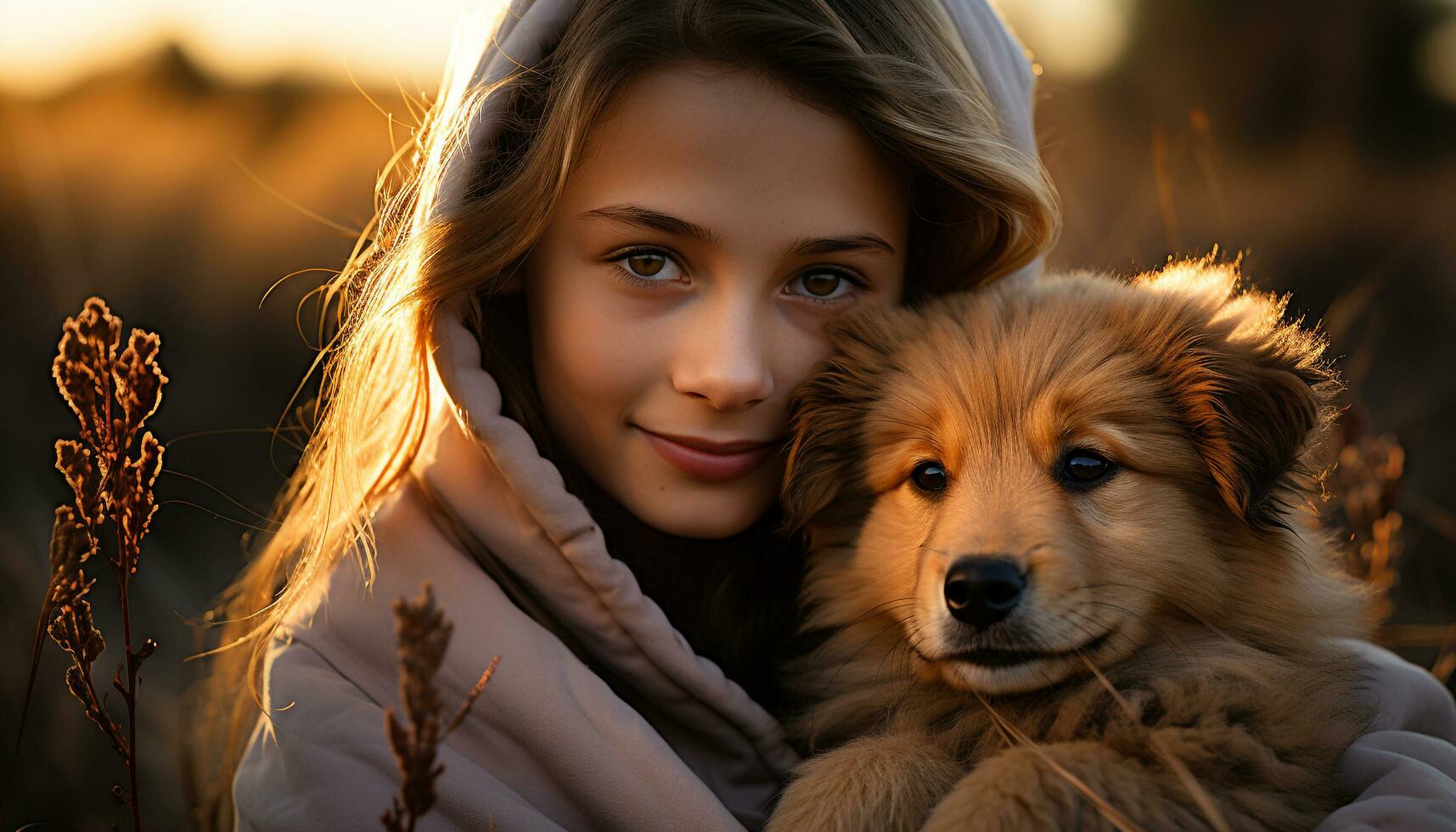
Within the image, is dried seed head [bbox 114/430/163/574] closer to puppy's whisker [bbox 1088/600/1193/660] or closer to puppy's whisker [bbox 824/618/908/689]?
puppy's whisker [bbox 824/618/908/689]

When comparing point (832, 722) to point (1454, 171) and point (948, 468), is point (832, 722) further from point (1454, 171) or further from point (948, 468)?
point (1454, 171)

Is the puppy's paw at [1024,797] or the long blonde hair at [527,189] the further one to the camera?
the long blonde hair at [527,189]

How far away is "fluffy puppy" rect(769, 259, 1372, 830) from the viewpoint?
204cm

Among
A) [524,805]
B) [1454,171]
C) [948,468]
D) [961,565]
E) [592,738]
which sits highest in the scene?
[1454,171]

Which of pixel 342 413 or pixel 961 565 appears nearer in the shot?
pixel 961 565

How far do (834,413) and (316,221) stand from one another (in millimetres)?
3582

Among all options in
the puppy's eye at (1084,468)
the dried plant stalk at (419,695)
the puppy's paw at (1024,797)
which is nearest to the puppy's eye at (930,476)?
the puppy's eye at (1084,468)

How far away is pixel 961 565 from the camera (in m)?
2.15

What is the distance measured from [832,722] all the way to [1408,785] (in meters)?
1.16

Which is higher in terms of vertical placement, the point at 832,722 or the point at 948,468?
the point at 948,468

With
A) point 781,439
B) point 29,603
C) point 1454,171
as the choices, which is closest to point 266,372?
point 29,603

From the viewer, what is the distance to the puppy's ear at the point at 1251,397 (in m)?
2.25

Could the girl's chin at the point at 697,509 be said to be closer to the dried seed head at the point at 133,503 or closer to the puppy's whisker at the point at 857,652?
the puppy's whisker at the point at 857,652

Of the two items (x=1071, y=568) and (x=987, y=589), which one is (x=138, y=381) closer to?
(x=987, y=589)
